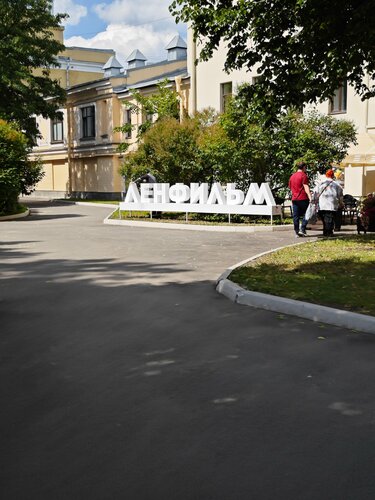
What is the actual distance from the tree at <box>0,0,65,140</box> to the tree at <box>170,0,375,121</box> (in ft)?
86.0

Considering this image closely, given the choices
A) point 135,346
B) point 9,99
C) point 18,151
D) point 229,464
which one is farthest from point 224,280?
point 9,99

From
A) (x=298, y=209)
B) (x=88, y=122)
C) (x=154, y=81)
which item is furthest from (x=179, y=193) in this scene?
(x=88, y=122)

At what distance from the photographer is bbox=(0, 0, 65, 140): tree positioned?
125 ft

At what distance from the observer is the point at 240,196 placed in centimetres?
2048

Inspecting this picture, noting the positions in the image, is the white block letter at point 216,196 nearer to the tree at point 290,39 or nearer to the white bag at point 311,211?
the white bag at point 311,211

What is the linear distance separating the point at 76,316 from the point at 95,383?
8.26ft

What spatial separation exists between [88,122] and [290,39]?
34354mm

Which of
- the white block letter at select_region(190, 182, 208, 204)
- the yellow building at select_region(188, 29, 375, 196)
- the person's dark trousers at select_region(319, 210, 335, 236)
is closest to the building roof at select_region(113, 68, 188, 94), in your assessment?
the yellow building at select_region(188, 29, 375, 196)

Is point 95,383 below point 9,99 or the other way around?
below

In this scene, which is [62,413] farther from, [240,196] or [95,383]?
[240,196]

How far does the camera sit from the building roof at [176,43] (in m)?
48.7

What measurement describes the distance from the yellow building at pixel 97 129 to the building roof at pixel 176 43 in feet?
0.24

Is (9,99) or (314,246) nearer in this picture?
(314,246)

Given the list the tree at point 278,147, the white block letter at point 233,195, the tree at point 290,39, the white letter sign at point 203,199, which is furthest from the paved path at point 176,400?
the tree at point 278,147
